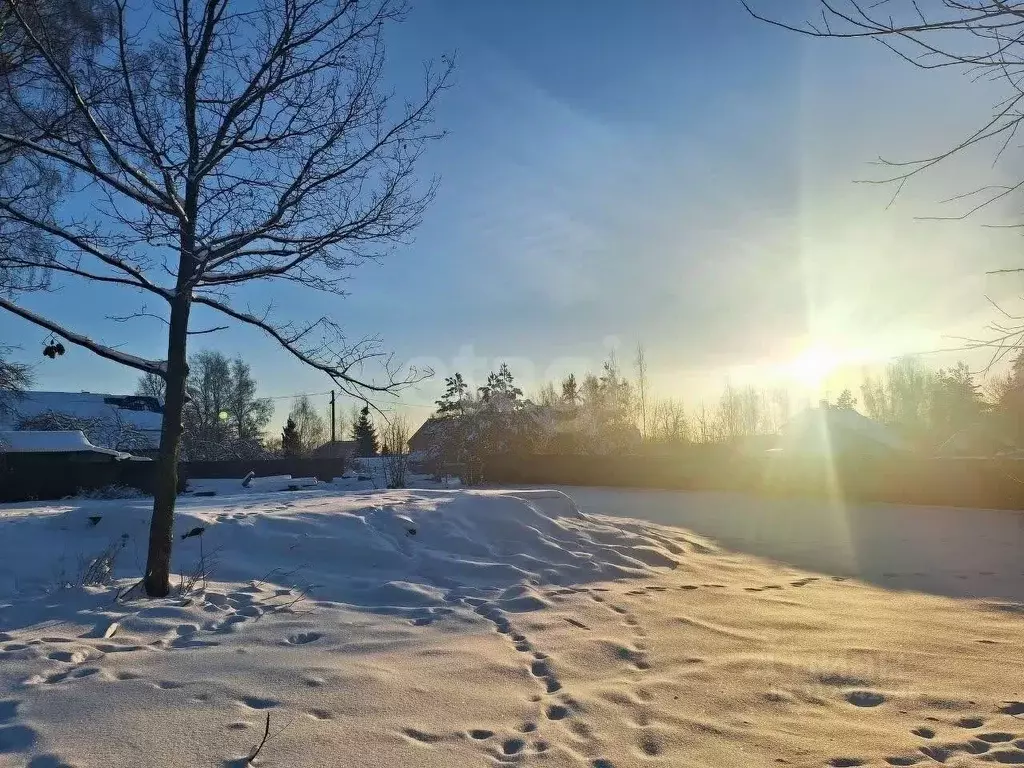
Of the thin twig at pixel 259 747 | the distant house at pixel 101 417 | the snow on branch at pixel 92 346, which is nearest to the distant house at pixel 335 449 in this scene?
the distant house at pixel 101 417

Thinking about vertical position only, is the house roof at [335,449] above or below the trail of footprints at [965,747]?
above

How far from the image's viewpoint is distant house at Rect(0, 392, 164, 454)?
1061 inches

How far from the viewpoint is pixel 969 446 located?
27.3 m

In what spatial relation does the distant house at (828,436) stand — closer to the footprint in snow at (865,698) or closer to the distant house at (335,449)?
the footprint in snow at (865,698)

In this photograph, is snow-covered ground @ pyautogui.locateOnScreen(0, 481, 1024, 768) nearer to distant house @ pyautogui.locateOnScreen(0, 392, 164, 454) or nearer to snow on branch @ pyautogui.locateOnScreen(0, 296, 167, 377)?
snow on branch @ pyautogui.locateOnScreen(0, 296, 167, 377)

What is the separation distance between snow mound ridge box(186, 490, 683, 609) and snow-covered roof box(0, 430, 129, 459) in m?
14.7

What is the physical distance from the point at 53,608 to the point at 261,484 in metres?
16.6

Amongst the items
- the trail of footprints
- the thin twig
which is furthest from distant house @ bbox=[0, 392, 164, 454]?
the trail of footprints

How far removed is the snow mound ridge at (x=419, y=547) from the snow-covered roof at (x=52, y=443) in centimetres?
1474

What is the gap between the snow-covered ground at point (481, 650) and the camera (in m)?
2.59

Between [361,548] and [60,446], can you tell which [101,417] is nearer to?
[60,446]

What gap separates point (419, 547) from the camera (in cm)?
678

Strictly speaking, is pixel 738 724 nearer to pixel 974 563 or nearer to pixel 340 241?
pixel 340 241

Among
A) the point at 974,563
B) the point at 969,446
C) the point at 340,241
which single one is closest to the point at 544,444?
the point at 969,446
